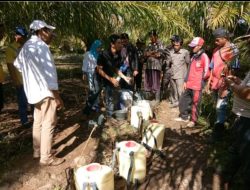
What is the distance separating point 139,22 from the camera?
5711mm

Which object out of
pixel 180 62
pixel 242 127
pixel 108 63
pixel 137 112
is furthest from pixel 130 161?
pixel 180 62

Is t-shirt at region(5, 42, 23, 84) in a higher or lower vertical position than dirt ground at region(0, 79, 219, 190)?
higher

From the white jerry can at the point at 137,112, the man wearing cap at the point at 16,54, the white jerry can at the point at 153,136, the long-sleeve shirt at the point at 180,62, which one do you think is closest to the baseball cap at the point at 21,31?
the man wearing cap at the point at 16,54

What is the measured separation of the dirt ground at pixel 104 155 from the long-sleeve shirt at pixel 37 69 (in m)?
0.95

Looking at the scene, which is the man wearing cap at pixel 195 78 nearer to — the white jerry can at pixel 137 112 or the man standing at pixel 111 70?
the white jerry can at pixel 137 112

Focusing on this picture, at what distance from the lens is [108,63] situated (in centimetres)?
577

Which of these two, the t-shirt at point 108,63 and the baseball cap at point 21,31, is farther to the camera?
the t-shirt at point 108,63

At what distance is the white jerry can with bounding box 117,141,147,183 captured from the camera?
3676 millimetres

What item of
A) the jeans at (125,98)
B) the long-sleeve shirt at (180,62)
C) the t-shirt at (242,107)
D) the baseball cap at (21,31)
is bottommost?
the jeans at (125,98)

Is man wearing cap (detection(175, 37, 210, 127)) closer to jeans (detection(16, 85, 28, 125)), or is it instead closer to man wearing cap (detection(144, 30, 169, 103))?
man wearing cap (detection(144, 30, 169, 103))

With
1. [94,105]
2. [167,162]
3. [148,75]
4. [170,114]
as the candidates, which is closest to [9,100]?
[94,105]

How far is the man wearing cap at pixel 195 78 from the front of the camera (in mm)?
5637

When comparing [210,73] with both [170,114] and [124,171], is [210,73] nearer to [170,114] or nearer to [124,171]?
[170,114]

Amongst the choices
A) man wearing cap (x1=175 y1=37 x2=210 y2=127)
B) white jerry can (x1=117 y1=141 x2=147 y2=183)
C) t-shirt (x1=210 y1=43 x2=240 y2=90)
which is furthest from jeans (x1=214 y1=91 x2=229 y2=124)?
white jerry can (x1=117 y1=141 x2=147 y2=183)
